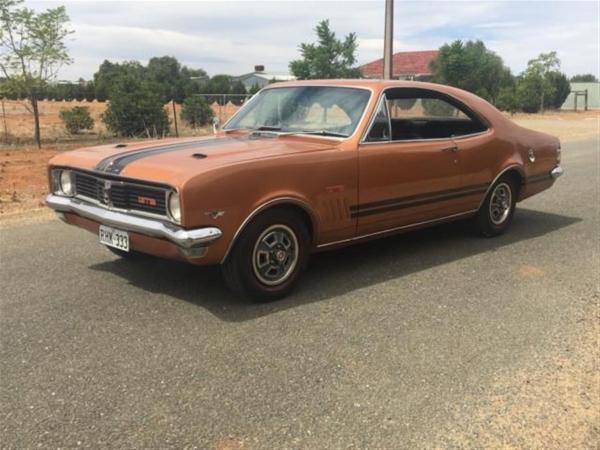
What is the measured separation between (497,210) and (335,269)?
2.19 meters

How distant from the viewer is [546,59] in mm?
47875

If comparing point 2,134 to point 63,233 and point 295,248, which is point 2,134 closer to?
point 63,233

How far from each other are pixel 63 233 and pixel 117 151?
2.33 metres

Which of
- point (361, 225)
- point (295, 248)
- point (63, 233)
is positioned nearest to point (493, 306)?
point (361, 225)

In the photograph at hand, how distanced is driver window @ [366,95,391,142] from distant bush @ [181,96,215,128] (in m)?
19.3

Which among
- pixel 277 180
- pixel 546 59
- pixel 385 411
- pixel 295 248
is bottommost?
pixel 385 411

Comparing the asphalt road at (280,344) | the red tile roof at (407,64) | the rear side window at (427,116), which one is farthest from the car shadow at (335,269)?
the red tile roof at (407,64)

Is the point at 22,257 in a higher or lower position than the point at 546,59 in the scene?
lower

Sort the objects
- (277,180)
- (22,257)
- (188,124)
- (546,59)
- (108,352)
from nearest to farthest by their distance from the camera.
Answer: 1. (108,352)
2. (277,180)
3. (22,257)
4. (188,124)
5. (546,59)

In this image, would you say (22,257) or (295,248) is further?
(22,257)

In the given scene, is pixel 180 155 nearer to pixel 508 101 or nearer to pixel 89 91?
pixel 508 101

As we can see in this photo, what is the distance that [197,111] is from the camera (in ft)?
78.1

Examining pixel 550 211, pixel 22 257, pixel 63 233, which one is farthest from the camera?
pixel 550 211

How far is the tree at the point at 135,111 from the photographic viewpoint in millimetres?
19641
